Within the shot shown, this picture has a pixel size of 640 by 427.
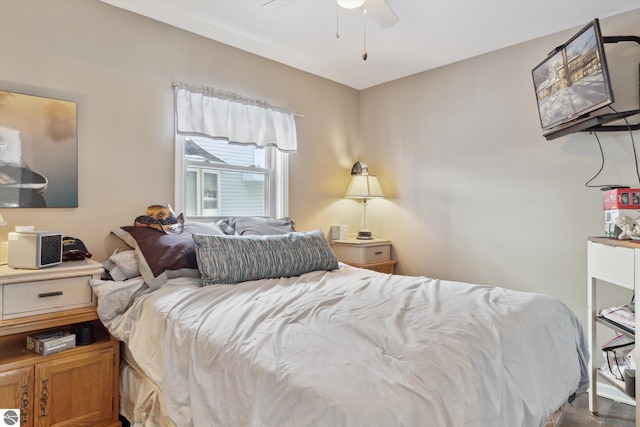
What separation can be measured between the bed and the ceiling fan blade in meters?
1.51

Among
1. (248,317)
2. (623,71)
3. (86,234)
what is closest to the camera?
(248,317)

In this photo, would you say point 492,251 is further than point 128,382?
Yes

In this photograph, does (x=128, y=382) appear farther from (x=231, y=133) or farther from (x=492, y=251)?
(x=492, y=251)

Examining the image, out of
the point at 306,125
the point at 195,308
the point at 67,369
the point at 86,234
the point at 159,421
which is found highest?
the point at 306,125

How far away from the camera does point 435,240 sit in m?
3.55

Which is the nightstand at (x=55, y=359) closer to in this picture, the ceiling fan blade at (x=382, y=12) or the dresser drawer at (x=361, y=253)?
the ceiling fan blade at (x=382, y=12)

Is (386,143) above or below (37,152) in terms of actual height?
above

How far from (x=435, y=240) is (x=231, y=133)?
2.12 meters

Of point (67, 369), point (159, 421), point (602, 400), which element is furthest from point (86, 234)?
point (602, 400)

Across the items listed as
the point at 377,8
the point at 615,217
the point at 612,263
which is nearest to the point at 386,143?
the point at 377,8

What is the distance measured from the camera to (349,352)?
3.78 feet

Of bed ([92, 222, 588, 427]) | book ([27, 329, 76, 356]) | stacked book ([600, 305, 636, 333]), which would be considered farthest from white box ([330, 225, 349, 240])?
book ([27, 329, 76, 356])

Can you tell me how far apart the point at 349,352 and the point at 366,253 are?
244 centimetres

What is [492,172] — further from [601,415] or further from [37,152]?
[37,152]
